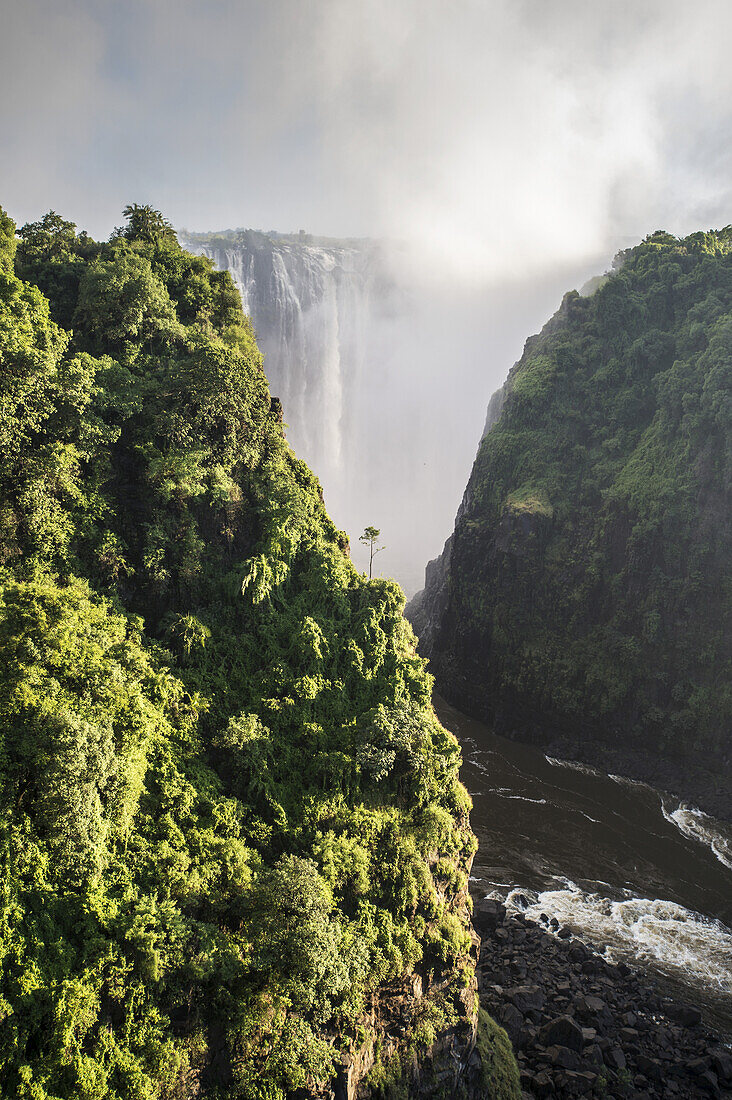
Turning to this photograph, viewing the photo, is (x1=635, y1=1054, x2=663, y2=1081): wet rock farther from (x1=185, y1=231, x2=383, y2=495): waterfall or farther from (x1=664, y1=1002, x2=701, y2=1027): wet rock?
(x1=185, y1=231, x2=383, y2=495): waterfall

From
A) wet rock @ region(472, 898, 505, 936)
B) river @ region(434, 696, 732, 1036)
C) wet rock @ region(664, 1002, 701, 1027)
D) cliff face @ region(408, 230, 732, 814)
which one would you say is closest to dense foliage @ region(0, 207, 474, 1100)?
wet rock @ region(472, 898, 505, 936)

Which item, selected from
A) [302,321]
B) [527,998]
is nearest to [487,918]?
[527,998]

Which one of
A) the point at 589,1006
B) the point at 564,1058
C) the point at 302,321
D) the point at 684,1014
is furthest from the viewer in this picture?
the point at 302,321

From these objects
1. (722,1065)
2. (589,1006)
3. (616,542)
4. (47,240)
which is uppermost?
(47,240)

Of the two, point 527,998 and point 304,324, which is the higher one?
point 304,324

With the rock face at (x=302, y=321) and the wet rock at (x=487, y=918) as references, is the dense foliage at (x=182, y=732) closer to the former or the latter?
the wet rock at (x=487, y=918)

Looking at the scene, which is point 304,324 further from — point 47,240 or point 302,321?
point 47,240

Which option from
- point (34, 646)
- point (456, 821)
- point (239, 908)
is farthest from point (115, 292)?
point (456, 821)
